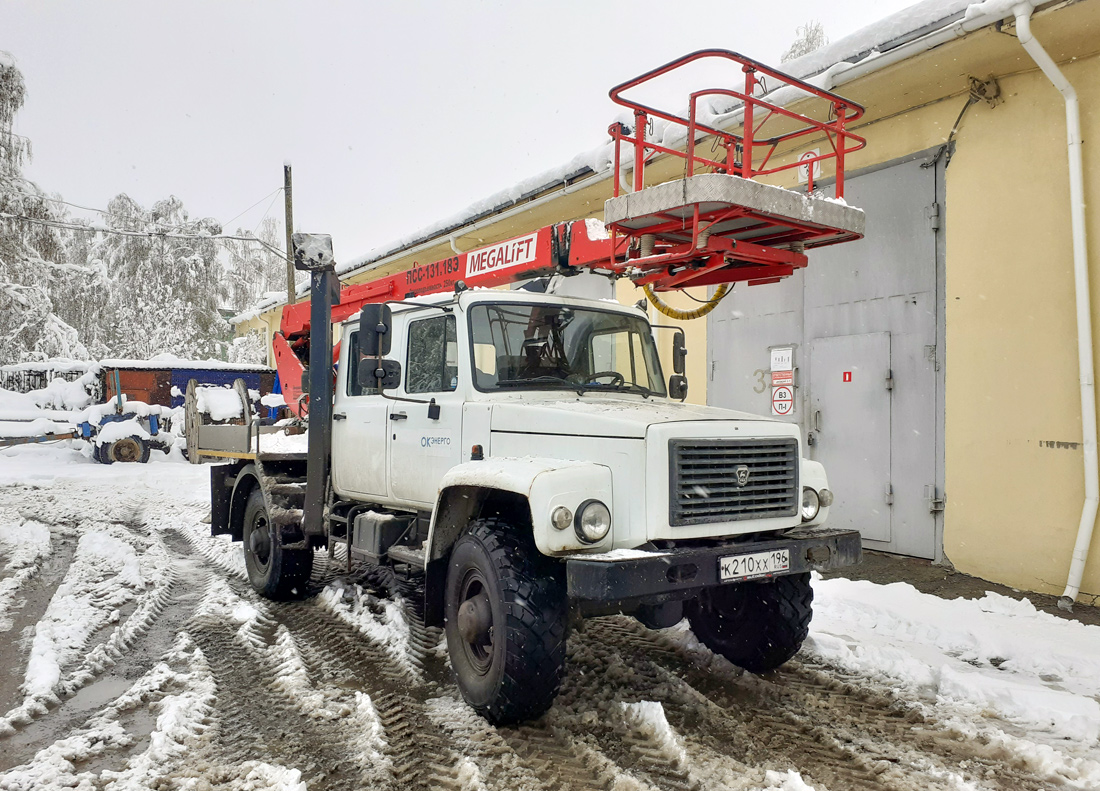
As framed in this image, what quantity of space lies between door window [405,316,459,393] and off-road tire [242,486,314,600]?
1939 millimetres

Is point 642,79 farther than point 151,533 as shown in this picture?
No

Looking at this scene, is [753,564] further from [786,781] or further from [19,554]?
[19,554]

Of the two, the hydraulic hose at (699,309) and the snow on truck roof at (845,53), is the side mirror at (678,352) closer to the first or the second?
the hydraulic hose at (699,309)

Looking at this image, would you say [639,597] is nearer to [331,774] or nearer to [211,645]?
[331,774]

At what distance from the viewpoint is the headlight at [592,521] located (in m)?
3.48

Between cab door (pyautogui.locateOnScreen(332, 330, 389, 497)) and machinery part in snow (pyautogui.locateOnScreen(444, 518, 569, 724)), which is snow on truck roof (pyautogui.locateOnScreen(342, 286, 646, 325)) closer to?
cab door (pyautogui.locateOnScreen(332, 330, 389, 497))

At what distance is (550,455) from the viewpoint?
13.0 feet

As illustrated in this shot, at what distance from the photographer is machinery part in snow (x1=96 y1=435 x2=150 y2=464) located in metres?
16.8

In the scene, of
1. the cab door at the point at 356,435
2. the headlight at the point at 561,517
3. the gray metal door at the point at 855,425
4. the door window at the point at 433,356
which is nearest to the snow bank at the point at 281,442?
the cab door at the point at 356,435

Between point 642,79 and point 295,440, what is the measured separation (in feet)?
13.3

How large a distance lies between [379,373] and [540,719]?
2134 mm

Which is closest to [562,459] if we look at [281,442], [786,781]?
[786,781]

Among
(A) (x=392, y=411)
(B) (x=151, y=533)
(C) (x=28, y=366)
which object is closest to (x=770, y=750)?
(A) (x=392, y=411)

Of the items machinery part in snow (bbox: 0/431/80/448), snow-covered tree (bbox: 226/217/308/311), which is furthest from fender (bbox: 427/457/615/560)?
snow-covered tree (bbox: 226/217/308/311)
